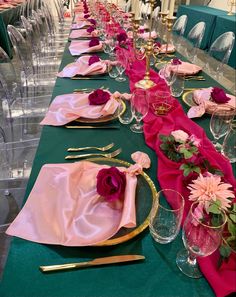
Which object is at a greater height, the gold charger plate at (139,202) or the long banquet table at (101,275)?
the gold charger plate at (139,202)

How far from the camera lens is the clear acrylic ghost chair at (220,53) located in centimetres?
198

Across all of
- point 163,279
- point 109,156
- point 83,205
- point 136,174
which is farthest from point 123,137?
point 163,279

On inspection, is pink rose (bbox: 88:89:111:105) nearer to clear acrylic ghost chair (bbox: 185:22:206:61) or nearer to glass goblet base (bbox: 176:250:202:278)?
glass goblet base (bbox: 176:250:202:278)

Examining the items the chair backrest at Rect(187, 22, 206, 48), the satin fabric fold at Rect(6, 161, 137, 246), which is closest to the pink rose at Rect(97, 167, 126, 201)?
the satin fabric fold at Rect(6, 161, 137, 246)

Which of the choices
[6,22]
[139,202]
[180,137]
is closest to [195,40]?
[180,137]

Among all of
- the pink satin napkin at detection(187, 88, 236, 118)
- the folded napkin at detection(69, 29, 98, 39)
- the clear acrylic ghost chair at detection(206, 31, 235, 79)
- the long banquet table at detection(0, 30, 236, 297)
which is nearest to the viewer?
the long banquet table at detection(0, 30, 236, 297)

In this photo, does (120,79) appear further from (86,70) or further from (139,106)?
(139,106)

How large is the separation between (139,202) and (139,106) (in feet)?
1.40

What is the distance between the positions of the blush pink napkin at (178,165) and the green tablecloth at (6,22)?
13.0ft

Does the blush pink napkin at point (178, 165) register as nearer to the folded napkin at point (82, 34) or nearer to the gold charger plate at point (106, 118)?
the gold charger plate at point (106, 118)

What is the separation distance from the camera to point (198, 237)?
0.52 meters

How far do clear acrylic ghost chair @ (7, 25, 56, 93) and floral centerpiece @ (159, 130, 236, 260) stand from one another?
1720mm

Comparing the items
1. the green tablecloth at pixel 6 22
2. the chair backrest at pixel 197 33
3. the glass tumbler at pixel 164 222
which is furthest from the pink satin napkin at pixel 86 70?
the green tablecloth at pixel 6 22

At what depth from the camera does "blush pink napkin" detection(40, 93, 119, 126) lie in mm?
1054
